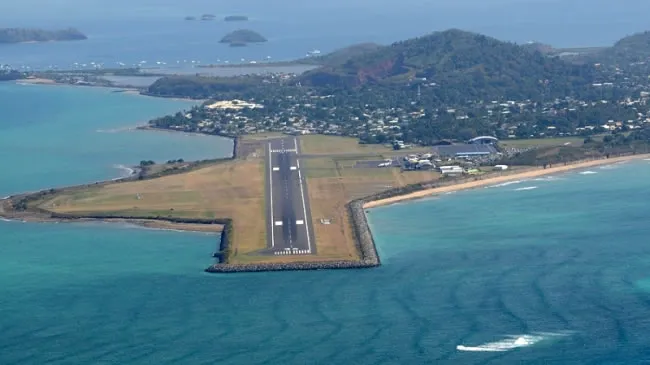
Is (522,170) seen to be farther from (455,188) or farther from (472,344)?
(472,344)

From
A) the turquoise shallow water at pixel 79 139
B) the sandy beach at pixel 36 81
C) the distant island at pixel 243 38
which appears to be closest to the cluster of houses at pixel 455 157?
the turquoise shallow water at pixel 79 139

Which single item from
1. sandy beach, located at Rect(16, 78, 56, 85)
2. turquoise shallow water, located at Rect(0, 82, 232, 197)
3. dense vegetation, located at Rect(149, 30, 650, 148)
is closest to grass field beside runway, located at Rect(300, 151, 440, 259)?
turquoise shallow water, located at Rect(0, 82, 232, 197)

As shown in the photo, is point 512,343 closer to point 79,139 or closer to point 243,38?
point 79,139

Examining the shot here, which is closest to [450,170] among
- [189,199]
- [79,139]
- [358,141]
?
[358,141]

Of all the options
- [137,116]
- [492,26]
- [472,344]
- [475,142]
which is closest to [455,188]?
[475,142]

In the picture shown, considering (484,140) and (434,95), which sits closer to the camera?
(484,140)

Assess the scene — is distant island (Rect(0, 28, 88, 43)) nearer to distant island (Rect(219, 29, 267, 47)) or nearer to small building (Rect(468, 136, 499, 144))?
distant island (Rect(219, 29, 267, 47))
